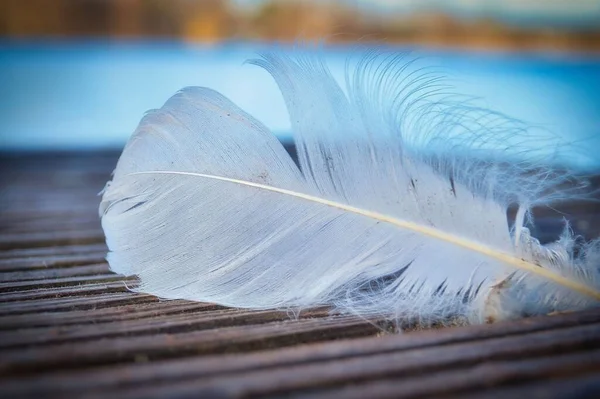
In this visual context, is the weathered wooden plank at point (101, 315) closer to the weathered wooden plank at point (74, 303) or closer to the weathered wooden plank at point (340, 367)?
the weathered wooden plank at point (74, 303)

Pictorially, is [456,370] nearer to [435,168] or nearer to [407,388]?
[407,388]

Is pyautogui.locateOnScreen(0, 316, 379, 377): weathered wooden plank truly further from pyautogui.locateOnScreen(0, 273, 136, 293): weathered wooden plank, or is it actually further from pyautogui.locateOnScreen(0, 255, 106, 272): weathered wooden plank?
pyautogui.locateOnScreen(0, 255, 106, 272): weathered wooden plank

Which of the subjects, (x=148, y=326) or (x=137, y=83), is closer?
(x=148, y=326)

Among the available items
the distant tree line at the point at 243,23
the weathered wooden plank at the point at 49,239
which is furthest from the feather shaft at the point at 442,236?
the distant tree line at the point at 243,23

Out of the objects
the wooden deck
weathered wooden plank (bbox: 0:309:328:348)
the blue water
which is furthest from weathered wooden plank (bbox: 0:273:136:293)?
the blue water

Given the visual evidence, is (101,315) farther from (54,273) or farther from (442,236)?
(442,236)

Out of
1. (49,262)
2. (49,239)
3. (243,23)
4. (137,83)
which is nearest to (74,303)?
(49,262)
